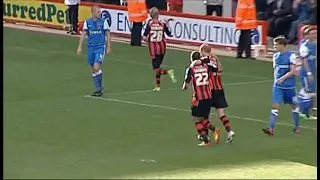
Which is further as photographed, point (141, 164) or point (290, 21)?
point (290, 21)

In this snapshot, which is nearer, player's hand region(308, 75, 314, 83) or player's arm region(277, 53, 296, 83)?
player's arm region(277, 53, 296, 83)

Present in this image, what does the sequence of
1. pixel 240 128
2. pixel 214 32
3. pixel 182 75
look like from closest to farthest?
pixel 240 128 < pixel 182 75 < pixel 214 32

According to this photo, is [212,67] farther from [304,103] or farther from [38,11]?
[38,11]

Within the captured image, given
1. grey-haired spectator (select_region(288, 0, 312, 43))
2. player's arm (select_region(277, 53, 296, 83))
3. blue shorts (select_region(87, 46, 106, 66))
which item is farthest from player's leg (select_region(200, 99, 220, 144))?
grey-haired spectator (select_region(288, 0, 312, 43))

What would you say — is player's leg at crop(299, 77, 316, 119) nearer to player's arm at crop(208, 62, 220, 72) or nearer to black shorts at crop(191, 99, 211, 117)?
player's arm at crop(208, 62, 220, 72)

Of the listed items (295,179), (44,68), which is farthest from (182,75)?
(295,179)

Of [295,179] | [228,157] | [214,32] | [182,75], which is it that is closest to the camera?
[295,179]

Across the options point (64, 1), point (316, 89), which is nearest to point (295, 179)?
point (316, 89)

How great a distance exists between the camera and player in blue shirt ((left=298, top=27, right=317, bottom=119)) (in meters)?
18.2

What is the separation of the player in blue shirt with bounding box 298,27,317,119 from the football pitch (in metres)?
0.43

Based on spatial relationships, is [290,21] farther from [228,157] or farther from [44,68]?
[228,157]

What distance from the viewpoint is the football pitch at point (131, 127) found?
1386 centimetres

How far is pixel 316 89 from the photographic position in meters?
19.1

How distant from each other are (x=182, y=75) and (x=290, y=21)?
269 inches
